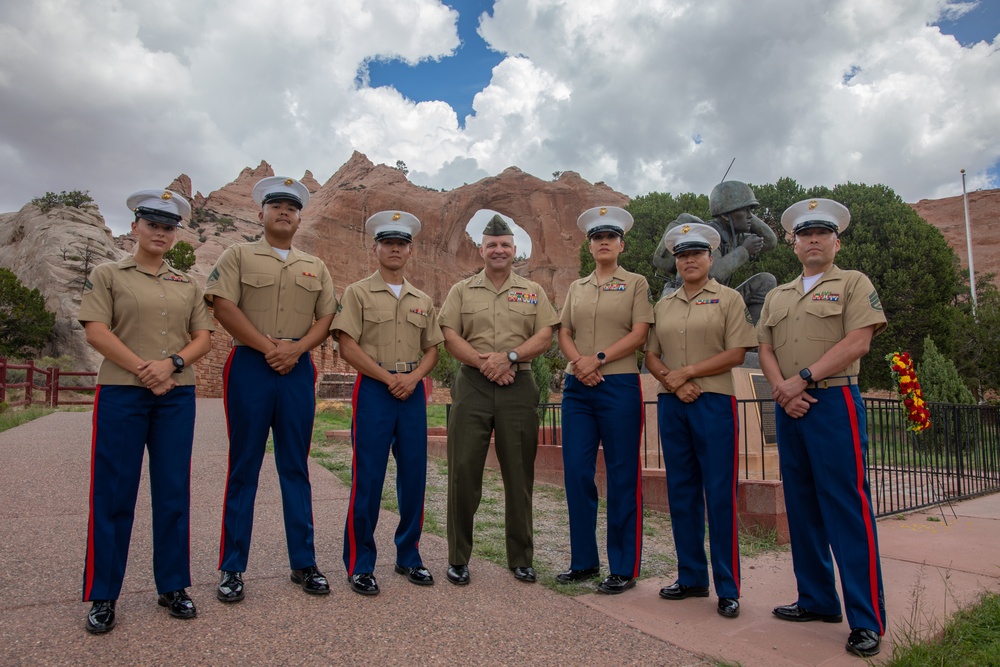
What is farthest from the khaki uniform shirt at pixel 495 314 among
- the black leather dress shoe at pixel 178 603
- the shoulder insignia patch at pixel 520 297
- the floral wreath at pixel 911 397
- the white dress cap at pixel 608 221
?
the floral wreath at pixel 911 397

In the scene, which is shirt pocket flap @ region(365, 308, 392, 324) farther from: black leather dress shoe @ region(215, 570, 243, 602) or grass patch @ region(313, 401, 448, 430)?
grass patch @ region(313, 401, 448, 430)

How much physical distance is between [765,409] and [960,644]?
4516 mm

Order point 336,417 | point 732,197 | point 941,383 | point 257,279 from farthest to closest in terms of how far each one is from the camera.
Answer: point 336,417, point 941,383, point 732,197, point 257,279

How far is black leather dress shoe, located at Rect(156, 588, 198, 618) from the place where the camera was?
2.87 m

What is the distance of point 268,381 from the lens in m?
3.38

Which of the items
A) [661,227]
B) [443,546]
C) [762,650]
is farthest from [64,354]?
[762,650]

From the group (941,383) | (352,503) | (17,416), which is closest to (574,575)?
(352,503)

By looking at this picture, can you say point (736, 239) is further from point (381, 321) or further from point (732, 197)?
point (381, 321)

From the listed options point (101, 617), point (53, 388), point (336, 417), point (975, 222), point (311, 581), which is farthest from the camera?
point (975, 222)

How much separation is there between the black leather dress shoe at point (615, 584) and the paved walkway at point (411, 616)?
67 mm

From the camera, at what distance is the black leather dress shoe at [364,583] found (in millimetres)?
3275

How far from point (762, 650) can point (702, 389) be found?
128 centimetres

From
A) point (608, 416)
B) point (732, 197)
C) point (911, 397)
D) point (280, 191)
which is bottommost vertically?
point (608, 416)

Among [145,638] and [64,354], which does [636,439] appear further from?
[64,354]
